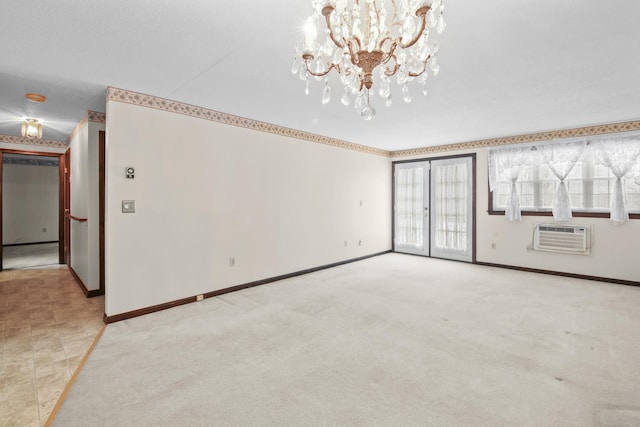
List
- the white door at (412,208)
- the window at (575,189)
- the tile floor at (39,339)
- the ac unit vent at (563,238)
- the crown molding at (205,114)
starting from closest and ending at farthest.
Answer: the tile floor at (39,339) → the crown molding at (205,114) → the window at (575,189) → the ac unit vent at (563,238) → the white door at (412,208)

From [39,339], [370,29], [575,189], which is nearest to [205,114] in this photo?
[370,29]

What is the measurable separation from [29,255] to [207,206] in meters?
6.02

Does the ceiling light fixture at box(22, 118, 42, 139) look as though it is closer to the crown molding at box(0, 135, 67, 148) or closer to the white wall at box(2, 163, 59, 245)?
the crown molding at box(0, 135, 67, 148)

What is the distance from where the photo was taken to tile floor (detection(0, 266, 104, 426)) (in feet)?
6.36

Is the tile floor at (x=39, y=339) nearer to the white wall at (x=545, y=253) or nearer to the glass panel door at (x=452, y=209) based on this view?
the glass panel door at (x=452, y=209)

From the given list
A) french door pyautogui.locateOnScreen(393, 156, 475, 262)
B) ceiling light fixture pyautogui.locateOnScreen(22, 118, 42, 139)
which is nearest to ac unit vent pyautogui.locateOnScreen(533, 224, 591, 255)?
french door pyautogui.locateOnScreen(393, 156, 475, 262)

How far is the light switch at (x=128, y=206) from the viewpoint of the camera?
324 centimetres

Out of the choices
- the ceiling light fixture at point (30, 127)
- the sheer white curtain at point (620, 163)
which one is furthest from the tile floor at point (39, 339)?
the sheer white curtain at point (620, 163)

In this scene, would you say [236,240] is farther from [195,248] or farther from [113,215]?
[113,215]

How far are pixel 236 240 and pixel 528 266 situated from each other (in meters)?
4.99

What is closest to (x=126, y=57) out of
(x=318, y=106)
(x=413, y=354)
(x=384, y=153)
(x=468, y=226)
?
(x=318, y=106)

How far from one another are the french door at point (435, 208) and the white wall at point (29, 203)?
31.2 feet

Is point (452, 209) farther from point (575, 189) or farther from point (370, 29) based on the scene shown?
point (370, 29)

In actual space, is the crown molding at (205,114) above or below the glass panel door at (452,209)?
above
